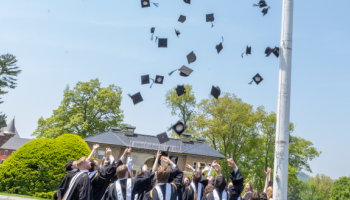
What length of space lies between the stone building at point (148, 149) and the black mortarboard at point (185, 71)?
20185mm

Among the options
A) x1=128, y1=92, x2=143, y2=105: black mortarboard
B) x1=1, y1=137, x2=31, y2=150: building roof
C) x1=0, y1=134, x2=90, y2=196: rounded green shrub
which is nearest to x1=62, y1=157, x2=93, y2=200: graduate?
x1=128, y1=92, x2=143, y2=105: black mortarboard

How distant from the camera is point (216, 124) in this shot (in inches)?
1111

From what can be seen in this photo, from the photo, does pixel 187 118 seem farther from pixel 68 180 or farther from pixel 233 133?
pixel 68 180

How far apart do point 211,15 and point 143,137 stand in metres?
23.7

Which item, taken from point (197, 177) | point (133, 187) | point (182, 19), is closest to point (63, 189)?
point (133, 187)

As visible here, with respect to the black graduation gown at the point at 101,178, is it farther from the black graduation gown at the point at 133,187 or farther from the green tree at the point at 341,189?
the green tree at the point at 341,189

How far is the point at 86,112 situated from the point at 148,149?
862 centimetres

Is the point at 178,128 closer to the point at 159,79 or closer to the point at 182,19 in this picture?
the point at 159,79

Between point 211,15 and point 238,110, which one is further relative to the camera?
point 238,110

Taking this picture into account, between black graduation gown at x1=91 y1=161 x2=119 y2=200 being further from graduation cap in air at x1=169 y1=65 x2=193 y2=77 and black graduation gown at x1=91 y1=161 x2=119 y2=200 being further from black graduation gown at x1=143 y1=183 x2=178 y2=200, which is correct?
graduation cap in air at x1=169 y1=65 x2=193 y2=77

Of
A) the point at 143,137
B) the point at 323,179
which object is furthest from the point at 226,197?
A: the point at 323,179

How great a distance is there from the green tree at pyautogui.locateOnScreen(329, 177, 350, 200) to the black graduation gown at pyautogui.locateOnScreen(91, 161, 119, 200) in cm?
2750

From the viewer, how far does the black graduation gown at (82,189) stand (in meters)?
4.00

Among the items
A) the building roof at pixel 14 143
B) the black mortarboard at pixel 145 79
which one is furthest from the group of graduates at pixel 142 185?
the building roof at pixel 14 143
